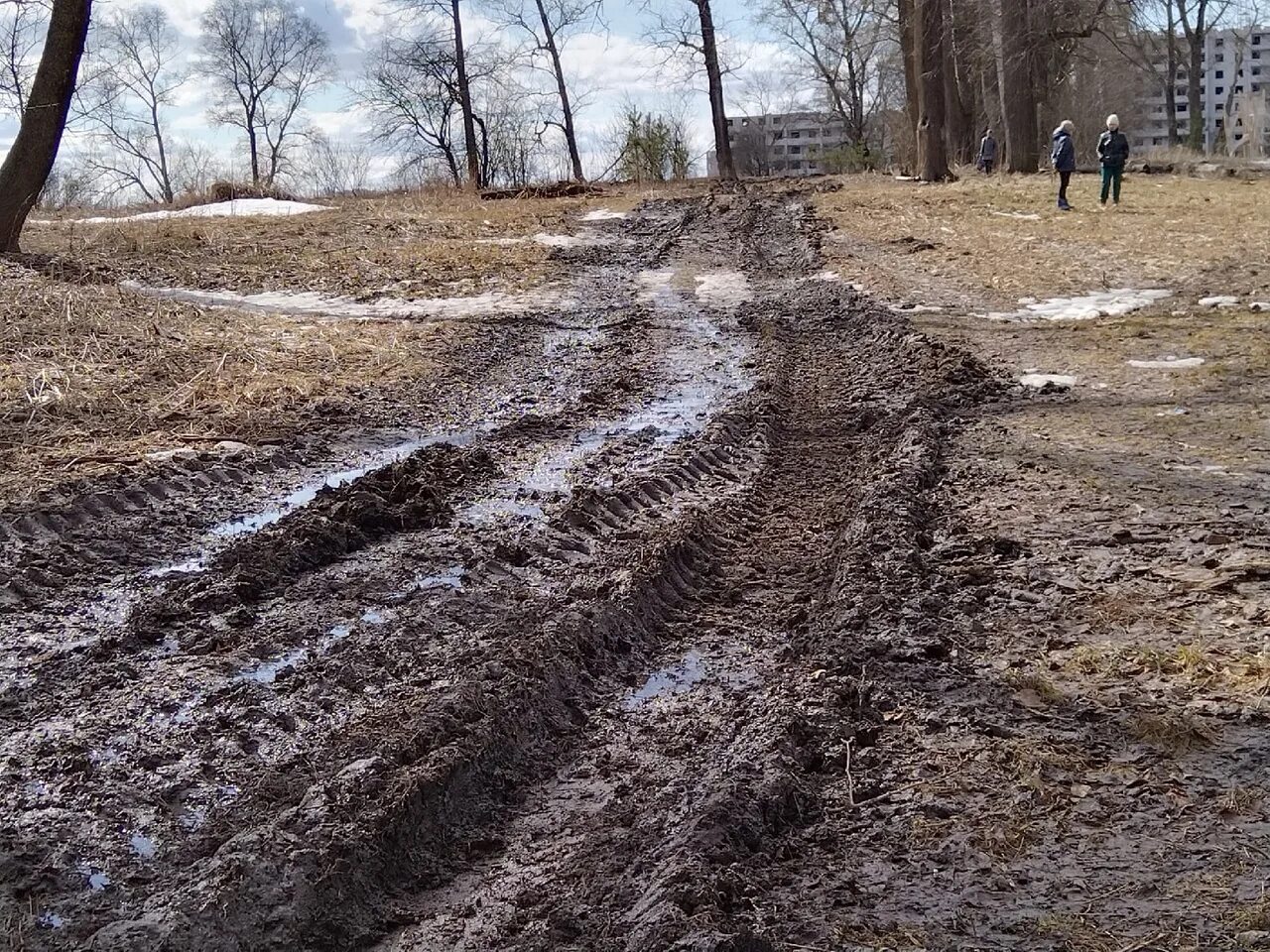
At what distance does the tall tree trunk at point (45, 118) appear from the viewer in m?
13.7

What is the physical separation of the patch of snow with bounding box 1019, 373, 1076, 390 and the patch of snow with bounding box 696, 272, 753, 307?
169 inches

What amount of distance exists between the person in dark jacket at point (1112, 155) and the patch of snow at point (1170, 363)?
10446 mm

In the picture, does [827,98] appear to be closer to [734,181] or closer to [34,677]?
[734,181]

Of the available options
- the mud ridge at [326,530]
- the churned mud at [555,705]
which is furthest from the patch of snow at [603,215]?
the mud ridge at [326,530]

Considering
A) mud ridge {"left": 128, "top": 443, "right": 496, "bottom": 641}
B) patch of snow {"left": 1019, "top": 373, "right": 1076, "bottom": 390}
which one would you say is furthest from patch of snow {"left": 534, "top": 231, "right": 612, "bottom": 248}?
mud ridge {"left": 128, "top": 443, "right": 496, "bottom": 641}

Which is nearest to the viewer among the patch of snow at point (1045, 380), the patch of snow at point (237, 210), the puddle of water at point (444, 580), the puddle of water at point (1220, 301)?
the puddle of water at point (444, 580)

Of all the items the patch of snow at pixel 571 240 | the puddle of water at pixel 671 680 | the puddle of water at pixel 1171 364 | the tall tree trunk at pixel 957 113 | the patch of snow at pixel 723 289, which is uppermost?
the tall tree trunk at pixel 957 113

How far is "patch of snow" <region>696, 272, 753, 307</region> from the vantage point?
1188 centimetres

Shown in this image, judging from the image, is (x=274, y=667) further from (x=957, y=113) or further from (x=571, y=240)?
(x=957, y=113)

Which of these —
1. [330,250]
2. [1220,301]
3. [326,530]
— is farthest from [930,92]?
[326,530]

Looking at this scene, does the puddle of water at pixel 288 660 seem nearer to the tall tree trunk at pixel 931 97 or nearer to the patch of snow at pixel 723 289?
the patch of snow at pixel 723 289

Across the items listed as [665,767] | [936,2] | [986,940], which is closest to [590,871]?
[665,767]

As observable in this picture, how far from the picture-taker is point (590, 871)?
9.08 feet

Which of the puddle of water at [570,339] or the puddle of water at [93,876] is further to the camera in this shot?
the puddle of water at [570,339]
